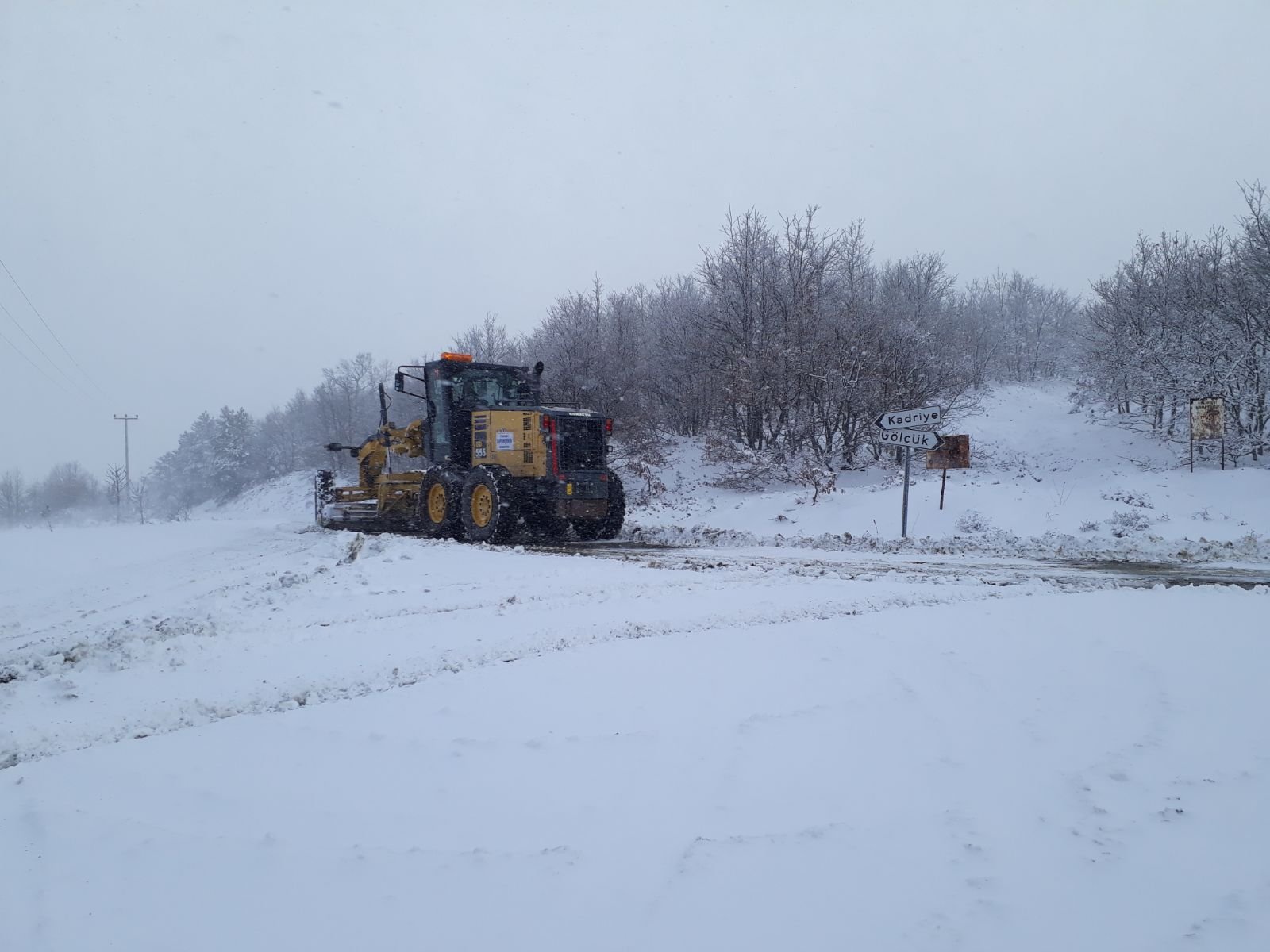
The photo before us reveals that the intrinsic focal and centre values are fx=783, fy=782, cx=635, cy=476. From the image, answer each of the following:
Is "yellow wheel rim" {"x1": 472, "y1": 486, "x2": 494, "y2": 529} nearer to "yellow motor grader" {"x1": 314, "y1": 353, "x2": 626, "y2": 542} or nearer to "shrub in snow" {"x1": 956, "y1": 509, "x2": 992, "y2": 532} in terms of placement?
"yellow motor grader" {"x1": 314, "y1": 353, "x2": 626, "y2": 542}

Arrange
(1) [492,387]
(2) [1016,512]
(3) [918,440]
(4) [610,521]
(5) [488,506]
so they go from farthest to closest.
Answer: (1) [492,387] < (4) [610,521] < (2) [1016,512] < (5) [488,506] < (3) [918,440]

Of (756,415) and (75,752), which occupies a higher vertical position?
(756,415)

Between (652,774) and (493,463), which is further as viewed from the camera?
(493,463)

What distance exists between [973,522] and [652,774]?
1166 centimetres

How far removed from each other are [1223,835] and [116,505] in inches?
2320

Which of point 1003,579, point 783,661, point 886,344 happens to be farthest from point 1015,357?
point 783,661

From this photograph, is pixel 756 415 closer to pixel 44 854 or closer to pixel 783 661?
pixel 783 661

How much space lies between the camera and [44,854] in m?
2.76

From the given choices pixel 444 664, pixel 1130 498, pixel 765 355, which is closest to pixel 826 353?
pixel 765 355

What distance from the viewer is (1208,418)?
19734 mm

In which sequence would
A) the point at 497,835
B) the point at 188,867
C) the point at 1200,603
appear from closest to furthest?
the point at 188,867, the point at 497,835, the point at 1200,603

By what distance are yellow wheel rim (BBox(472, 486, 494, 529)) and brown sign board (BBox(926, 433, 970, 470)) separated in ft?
32.4

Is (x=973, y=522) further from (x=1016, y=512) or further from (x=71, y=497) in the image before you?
(x=71, y=497)

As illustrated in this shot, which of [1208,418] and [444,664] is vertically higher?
[1208,418]
